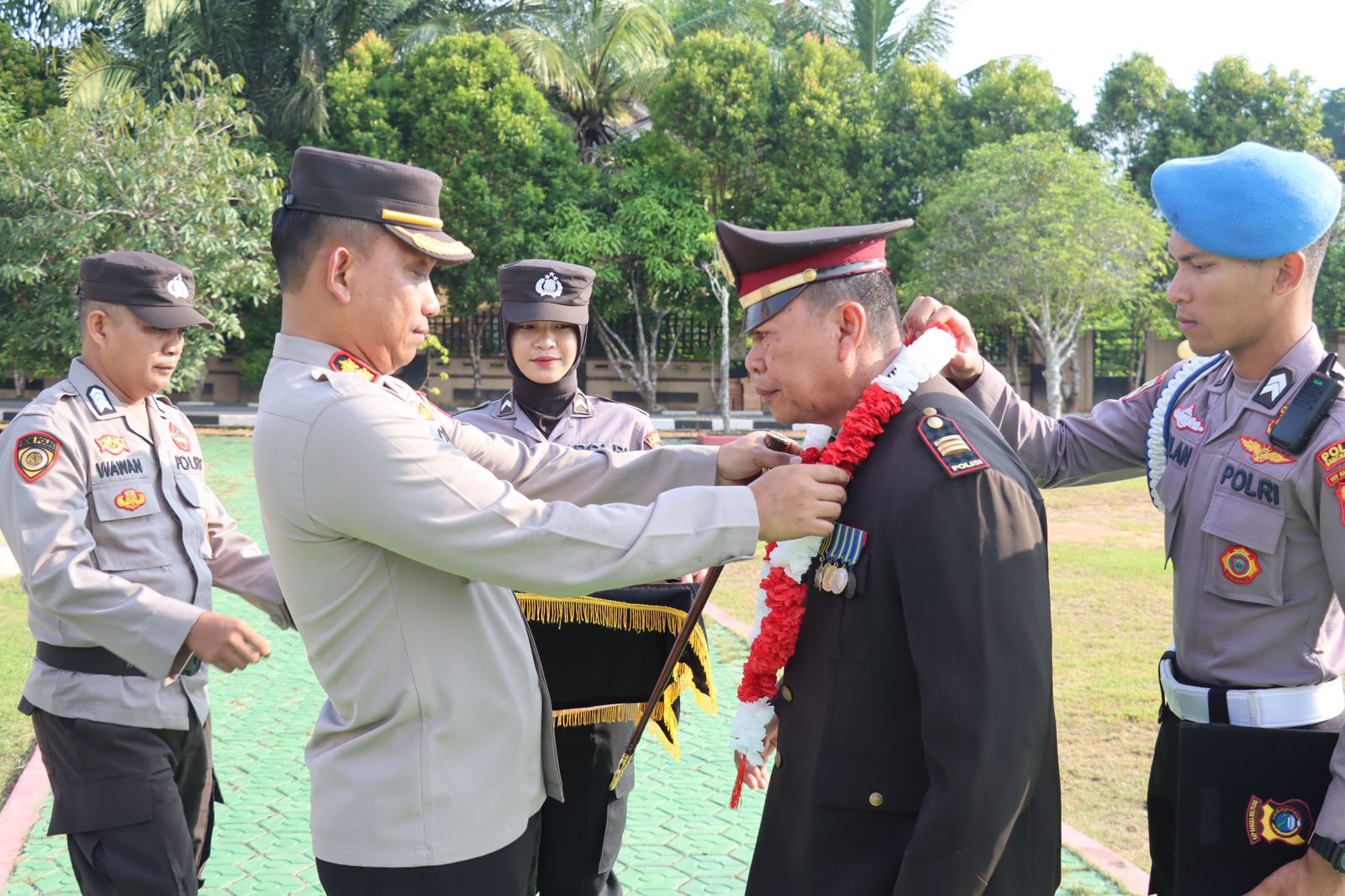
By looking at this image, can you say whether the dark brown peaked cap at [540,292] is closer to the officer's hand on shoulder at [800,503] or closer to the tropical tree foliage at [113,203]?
the officer's hand on shoulder at [800,503]

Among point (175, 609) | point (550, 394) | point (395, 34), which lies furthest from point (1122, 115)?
point (175, 609)

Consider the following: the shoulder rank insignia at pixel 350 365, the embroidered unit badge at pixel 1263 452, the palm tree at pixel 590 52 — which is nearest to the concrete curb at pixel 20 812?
the shoulder rank insignia at pixel 350 365

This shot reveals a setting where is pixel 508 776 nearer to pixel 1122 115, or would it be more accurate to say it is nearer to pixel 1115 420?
pixel 1115 420

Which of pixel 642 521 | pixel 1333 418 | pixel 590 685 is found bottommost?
pixel 590 685

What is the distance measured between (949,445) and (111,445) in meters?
2.66

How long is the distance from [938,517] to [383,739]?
1202mm

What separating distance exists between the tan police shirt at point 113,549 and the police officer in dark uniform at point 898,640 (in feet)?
5.75

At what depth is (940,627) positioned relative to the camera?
208 centimetres

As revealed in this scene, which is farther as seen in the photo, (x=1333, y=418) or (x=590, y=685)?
(x=590, y=685)

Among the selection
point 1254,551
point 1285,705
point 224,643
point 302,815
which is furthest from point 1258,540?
point 302,815

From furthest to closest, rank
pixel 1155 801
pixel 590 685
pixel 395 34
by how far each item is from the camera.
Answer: pixel 395 34 < pixel 590 685 < pixel 1155 801

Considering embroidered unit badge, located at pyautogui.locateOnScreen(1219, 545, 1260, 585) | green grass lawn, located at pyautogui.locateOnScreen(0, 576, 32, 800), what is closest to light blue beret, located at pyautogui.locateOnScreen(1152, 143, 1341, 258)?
embroidered unit badge, located at pyautogui.locateOnScreen(1219, 545, 1260, 585)

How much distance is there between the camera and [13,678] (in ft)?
21.8

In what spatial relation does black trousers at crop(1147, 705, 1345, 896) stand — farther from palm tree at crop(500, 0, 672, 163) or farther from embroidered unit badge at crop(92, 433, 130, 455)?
palm tree at crop(500, 0, 672, 163)
